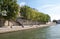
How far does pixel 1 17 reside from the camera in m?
57.3

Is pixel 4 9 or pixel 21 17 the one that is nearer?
pixel 4 9

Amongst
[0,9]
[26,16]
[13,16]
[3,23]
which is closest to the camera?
[0,9]

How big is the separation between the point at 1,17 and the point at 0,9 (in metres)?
6.99

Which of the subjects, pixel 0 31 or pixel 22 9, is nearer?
pixel 0 31

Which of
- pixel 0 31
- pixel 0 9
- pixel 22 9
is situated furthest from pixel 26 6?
pixel 0 31

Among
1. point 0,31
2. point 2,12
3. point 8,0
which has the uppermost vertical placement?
point 8,0

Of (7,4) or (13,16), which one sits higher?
(7,4)

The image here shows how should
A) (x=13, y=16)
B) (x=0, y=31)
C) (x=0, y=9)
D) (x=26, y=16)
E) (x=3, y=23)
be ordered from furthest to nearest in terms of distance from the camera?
(x=26, y=16)
(x=3, y=23)
(x=13, y=16)
(x=0, y=9)
(x=0, y=31)

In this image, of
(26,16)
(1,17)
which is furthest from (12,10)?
(26,16)

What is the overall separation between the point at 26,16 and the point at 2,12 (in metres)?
28.9

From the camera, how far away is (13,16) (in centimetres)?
5412

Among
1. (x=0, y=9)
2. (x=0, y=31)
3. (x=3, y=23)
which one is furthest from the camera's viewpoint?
(x=3, y=23)

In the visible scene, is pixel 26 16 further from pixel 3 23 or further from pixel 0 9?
pixel 0 9

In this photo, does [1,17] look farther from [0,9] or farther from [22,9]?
[22,9]
